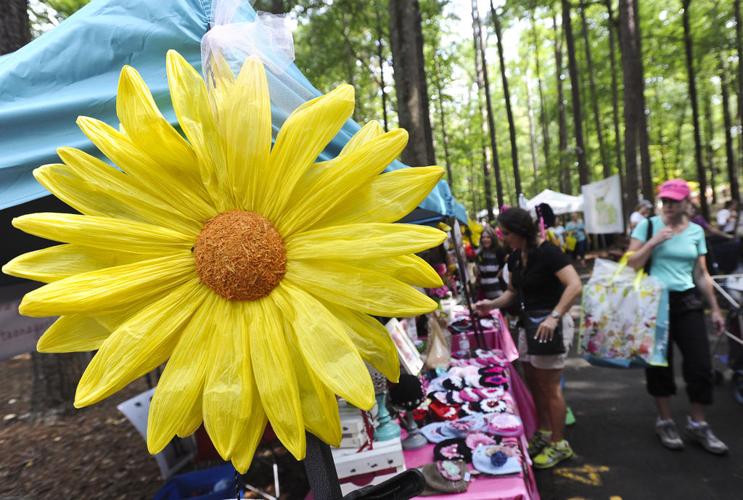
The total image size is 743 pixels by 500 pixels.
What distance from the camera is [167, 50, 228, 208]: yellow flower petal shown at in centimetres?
74

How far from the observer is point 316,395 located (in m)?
0.70

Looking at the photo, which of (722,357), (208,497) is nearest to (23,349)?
(208,497)

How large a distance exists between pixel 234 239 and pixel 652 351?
349 centimetres

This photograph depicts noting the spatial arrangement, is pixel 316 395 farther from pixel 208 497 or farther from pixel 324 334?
pixel 208 497

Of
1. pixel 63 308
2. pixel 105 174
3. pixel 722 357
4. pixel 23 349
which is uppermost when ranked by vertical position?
pixel 105 174

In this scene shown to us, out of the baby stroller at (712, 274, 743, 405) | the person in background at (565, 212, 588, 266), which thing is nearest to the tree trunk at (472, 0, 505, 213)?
the person in background at (565, 212, 588, 266)

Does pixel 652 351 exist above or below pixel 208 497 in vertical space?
above

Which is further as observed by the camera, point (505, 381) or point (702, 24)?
point (702, 24)

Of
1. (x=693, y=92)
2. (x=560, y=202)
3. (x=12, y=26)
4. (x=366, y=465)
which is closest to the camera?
(x=366, y=465)

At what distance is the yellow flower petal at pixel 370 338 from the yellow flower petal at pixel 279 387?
0.10 metres

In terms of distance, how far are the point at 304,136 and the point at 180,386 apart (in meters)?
0.44

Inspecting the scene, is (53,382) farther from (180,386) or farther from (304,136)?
(304,136)

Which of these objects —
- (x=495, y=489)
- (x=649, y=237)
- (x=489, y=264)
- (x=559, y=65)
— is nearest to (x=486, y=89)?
(x=559, y=65)

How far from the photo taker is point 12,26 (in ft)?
9.87
